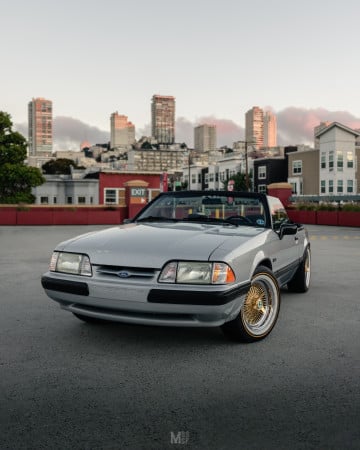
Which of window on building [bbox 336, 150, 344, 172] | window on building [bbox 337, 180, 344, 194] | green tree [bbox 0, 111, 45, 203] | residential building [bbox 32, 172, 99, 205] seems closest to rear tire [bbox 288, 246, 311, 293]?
green tree [bbox 0, 111, 45, 203]

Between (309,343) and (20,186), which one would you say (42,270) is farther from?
(20,186)

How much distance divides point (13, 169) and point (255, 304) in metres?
34.7

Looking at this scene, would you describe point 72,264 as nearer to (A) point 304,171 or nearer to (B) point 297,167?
(A) point 304,171

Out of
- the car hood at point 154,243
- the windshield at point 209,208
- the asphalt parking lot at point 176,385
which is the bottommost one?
the asphalt parking lot at point 176,385

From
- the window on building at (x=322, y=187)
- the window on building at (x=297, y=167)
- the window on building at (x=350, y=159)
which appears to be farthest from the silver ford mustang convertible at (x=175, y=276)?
the window on building at (x=297, y=167)

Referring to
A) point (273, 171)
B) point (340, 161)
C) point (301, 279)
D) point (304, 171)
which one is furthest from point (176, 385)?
point (273, 171)

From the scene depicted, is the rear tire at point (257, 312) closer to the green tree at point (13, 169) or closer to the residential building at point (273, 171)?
the green tree at point (13, 169)

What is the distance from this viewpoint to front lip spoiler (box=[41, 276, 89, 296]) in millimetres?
4216

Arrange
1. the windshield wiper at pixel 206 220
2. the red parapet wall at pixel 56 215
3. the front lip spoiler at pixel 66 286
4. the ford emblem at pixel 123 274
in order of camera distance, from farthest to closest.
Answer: the red parapet wall at pixel 56 215 < the windshield wiper at pixel 206 220 < the front lip spoiler at pixel 66 286 < the ford emblem at pixel 123 274

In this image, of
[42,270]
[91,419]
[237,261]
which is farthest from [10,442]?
[42,270]

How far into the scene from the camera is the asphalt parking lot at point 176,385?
2752 millimetres

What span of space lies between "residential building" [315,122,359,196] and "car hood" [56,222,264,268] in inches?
2249

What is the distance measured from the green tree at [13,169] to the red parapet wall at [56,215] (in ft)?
26.0

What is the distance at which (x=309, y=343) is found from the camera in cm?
467
